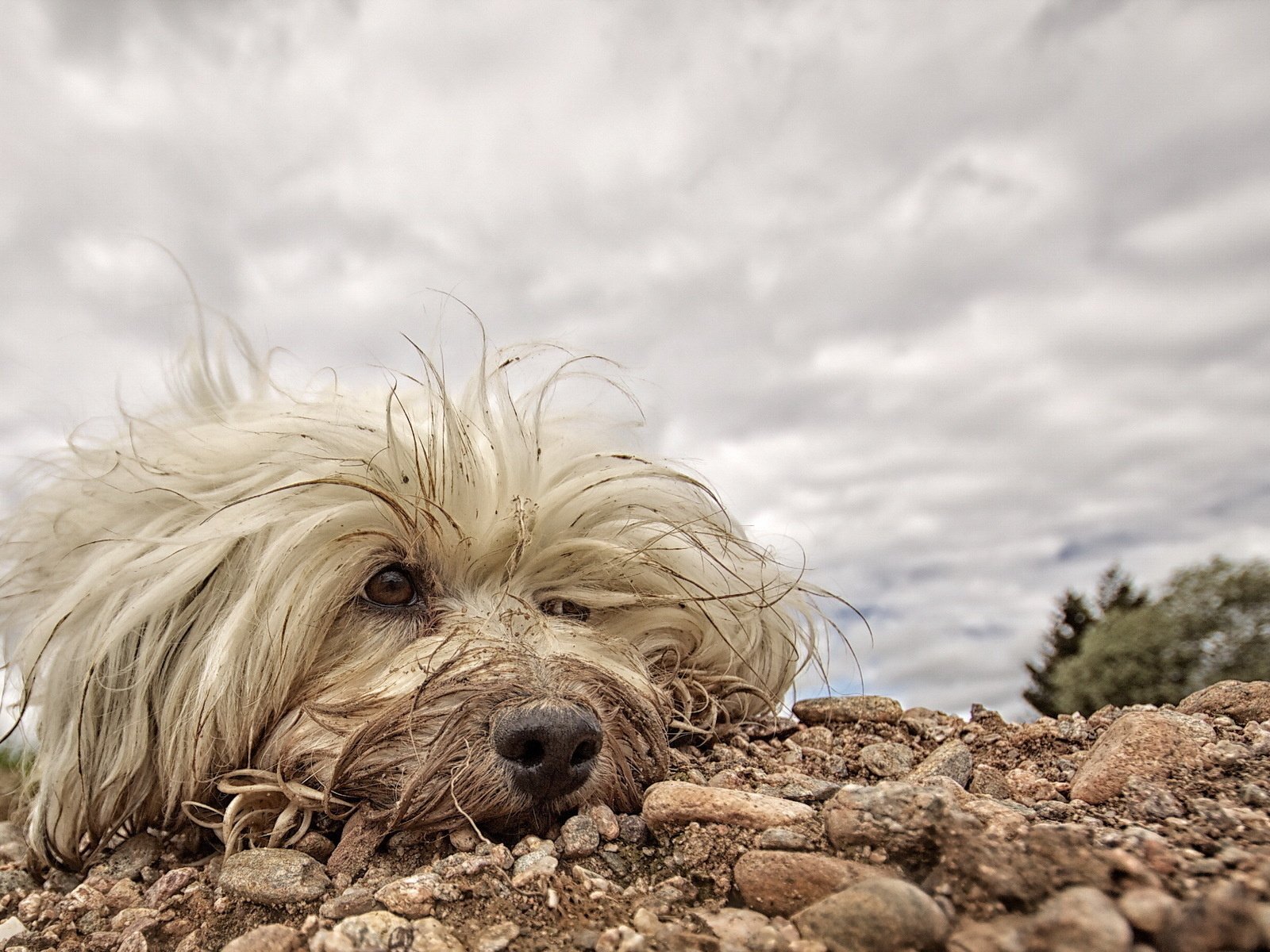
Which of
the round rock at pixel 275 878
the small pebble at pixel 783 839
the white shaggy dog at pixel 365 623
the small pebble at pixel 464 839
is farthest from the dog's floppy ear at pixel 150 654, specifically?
Answer: the small pebble at pixel 783 839

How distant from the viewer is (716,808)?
263 cm

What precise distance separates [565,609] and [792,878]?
2024 mm

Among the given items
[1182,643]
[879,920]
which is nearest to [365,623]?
[879,920]

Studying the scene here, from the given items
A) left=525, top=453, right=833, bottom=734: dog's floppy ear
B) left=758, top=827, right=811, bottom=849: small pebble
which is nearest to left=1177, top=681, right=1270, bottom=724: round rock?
left=525, top=453, right=833, bottom=734: dog's floppy ear

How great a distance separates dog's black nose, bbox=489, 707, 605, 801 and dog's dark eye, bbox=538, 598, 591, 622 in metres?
1.05

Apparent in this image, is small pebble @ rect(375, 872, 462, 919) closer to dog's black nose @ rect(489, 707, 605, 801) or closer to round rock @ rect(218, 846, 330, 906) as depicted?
round rock @ rect(218, 846, 330, 906)

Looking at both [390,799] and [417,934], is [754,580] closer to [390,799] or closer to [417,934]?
[390,799]

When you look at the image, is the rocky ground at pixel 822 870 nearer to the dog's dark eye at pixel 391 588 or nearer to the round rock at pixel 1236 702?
the round rock at pixel 1236 702

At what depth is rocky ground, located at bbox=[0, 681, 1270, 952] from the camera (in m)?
1.71

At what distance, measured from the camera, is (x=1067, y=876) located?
172 centimetres

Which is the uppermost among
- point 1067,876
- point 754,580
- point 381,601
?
point 754,580

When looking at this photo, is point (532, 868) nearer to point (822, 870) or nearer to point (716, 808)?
point (716, 808)

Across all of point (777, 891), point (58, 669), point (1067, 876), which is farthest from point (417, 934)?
point (58, 669)

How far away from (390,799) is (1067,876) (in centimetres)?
206
